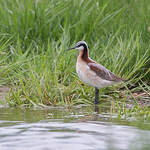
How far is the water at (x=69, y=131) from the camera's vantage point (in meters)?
5.23

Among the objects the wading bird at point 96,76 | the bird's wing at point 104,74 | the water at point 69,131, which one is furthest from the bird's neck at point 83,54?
the water at point 69,131

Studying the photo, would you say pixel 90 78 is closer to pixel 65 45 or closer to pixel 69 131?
pixel 65 45

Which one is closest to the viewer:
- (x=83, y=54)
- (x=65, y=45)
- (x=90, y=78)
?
(x=90, y=78)

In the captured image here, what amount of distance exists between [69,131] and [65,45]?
14.0ft

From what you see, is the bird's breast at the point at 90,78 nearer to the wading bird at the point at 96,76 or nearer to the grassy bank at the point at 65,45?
the wading bird at the point at 96,76

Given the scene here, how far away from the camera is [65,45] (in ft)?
33.0

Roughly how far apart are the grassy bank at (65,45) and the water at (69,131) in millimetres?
967

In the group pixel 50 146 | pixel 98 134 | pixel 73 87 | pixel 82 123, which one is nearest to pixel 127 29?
pixel 73 87

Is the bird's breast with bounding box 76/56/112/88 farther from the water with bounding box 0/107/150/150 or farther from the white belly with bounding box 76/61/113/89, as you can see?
the water with bounding box 0/107/150/150

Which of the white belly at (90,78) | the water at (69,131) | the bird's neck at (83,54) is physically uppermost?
the bird's neck at (83,54)

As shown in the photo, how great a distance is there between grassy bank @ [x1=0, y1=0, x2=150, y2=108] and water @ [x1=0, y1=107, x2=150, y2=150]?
3.17ft

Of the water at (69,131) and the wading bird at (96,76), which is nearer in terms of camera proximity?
the water at (69,131)

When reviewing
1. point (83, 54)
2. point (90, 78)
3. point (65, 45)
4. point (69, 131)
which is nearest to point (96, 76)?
point (90, 78)

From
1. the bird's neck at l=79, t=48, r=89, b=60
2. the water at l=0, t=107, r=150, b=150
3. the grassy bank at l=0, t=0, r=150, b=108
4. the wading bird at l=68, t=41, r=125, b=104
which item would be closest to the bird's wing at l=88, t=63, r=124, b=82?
the wading bird at l=68, t=41, r=125, b=104
